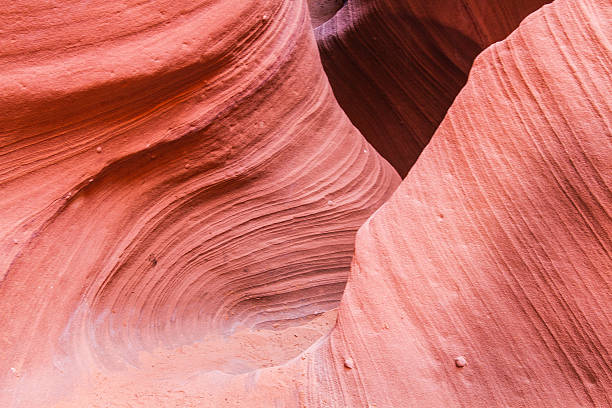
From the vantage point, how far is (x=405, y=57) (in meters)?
2.83

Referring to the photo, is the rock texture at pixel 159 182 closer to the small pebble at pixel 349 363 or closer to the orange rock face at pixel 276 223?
the orange rock face at pixel 276 223

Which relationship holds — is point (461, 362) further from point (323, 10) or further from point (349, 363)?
point (323, 10)

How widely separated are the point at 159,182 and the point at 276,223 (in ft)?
1.28

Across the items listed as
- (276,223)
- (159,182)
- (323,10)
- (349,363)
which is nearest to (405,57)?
(323,10)

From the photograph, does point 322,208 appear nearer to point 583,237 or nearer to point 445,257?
point 445,257

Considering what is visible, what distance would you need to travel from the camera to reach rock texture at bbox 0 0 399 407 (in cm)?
121

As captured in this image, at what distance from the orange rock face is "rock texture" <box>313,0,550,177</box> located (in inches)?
47.1

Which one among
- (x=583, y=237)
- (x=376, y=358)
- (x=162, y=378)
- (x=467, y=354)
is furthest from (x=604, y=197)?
(x=162, y=378)

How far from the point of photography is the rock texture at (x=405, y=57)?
260 cm

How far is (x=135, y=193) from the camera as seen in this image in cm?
143

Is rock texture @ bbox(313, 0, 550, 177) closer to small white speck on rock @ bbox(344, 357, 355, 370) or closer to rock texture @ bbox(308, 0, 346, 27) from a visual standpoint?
rock texture @ bbox(308, 0, 346, 27)

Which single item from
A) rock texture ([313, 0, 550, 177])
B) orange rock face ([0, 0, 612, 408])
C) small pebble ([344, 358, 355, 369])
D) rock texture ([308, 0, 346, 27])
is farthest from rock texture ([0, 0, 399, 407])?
rock texture ([308, 0, 346, 27])

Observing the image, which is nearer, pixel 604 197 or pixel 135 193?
pixel 604 197

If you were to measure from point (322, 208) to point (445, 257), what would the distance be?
689 mm
